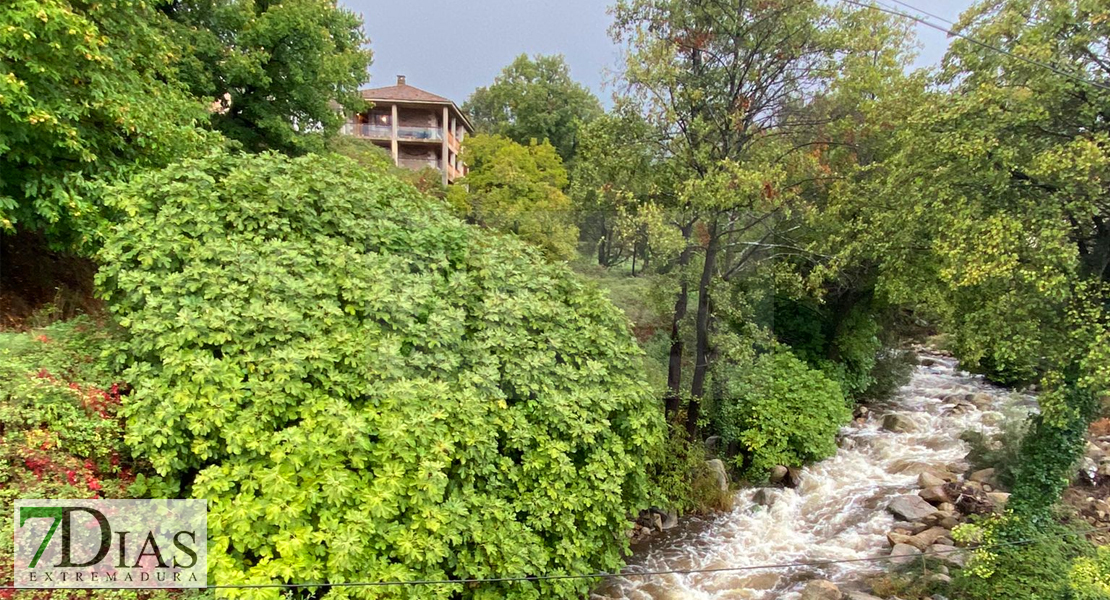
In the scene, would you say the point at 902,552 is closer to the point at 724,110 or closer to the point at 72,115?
the point at 724,110

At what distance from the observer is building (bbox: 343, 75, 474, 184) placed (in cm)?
2424

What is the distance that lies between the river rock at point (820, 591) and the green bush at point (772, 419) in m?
2.58

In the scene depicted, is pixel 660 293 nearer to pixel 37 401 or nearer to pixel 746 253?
pixel 746 253

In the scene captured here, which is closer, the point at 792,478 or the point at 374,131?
the point at 792,478

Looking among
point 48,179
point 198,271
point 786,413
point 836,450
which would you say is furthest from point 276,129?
point 836,450

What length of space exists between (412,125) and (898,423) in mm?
22073

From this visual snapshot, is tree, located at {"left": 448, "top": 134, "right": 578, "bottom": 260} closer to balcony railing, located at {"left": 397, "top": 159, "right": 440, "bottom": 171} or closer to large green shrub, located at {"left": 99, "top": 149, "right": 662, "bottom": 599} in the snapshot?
large green shrub, located at {"left": 99, "top": 149, "right": 662, "bottom": 599}

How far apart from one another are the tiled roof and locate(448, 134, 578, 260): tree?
336 inches

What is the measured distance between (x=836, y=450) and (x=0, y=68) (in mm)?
11733

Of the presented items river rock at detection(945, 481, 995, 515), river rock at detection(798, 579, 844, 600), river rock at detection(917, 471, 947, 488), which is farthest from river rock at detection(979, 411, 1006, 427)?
river rock at detection(798, 579, 844, 600)

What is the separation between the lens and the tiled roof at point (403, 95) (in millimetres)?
24297

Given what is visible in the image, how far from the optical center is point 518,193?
50.8ft

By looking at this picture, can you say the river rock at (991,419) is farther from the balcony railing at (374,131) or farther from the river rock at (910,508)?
the balcony railing at (374,131)

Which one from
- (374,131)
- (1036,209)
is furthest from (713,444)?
(374,131)
